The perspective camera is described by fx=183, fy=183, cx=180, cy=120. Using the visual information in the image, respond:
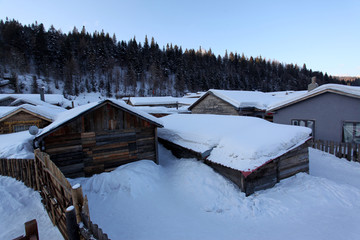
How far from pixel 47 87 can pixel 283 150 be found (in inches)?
2738

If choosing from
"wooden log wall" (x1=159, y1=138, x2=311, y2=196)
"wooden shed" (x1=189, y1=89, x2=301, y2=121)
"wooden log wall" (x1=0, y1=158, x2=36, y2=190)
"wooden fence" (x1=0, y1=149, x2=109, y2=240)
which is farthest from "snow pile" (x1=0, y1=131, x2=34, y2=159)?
"wooden shed" (x1=189, y1=89, x2=301, y2=121)

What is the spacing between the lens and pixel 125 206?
22.3 ft

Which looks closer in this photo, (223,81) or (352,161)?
(352,161)

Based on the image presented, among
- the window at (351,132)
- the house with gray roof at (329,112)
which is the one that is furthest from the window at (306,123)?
the window at (351,132)

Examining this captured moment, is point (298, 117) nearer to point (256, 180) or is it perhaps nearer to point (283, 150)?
point (283, 150)

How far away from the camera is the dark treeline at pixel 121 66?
64625 millimetres

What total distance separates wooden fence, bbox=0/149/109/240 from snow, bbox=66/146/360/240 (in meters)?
1.30

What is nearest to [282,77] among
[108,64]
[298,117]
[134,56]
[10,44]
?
[134,56]

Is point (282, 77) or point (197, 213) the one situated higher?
point (282, 77)

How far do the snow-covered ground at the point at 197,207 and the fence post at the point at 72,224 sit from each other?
1.83 m

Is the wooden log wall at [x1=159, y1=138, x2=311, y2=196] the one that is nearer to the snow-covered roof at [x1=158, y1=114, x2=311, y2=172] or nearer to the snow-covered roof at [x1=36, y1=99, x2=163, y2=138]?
the snow-covered roof at [x1=158, y1=114, x2=311, y2=172]

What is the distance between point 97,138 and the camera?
9055mm

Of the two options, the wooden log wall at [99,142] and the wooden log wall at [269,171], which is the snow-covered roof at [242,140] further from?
the wooden log wall at [99,142]

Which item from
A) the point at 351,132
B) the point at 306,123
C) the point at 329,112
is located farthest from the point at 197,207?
the point at 306,123
